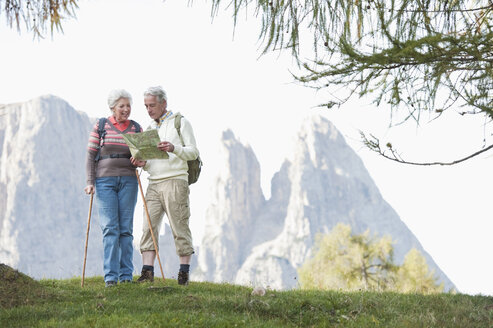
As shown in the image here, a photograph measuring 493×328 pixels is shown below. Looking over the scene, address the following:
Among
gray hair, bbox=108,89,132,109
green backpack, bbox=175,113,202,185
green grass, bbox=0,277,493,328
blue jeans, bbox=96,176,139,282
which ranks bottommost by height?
green grass, bbox=0,277,493,328

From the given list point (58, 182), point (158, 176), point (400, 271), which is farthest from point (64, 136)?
point (158, 176)

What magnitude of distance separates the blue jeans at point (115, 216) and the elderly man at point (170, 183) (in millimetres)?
278

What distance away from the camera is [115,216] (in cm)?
777

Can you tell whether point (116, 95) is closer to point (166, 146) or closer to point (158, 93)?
point (158, 93)

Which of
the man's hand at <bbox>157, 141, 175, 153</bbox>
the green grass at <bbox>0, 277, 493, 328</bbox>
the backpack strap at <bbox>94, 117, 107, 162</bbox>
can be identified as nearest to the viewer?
the green grass at <bbox>0, 277, 493, 328</bbox>

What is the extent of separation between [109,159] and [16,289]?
208 centimetres

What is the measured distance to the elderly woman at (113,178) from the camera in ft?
25.4

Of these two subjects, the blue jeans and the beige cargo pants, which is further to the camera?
the blue jeans

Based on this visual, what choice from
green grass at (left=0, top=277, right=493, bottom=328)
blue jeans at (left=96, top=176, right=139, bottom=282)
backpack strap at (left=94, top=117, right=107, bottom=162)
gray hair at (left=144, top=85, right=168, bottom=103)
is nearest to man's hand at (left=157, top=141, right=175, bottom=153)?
gray hair at (left=144, top=85, right=168, bottom=103)

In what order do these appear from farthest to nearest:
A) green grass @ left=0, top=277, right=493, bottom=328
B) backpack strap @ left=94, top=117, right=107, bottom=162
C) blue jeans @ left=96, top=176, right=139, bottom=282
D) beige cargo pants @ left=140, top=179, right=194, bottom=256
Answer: backpack strap @ left=94, top=117, right=107, bottom=162, blue jeans @ left=96, top=176, right=139, bottom=282, beige cargo pants @ left=140, top=179, right=194, bottom=256, green grass @ left=0, top=277, right=493, bottom=328

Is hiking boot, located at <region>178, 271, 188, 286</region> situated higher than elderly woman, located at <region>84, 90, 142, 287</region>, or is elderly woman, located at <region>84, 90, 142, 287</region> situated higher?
elderly woman, located at <region>84, 90, 142, 287</region>

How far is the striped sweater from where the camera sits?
25.5 feet

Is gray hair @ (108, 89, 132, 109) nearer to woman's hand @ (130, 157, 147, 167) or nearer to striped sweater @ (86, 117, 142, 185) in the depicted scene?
striped sweater @ (86, 117, 142, 185)

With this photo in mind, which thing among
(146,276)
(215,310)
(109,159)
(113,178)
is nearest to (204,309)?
(215,310)
